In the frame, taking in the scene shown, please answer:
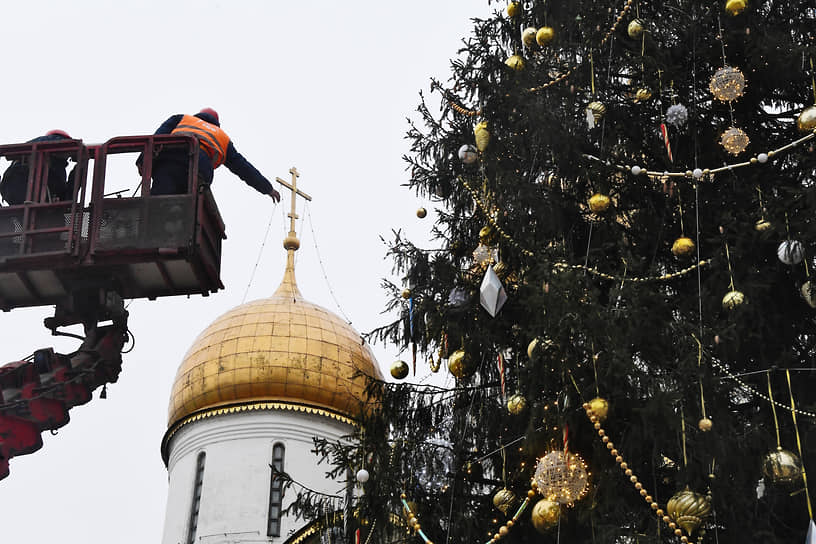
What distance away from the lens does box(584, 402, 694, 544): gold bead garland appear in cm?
865

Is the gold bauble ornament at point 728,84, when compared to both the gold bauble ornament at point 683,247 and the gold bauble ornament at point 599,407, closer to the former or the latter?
the gold bauble ornament at point 683,247

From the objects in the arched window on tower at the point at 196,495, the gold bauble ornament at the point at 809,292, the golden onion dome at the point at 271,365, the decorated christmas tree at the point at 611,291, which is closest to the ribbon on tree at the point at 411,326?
the decorated christmas tree at the point at 611,291

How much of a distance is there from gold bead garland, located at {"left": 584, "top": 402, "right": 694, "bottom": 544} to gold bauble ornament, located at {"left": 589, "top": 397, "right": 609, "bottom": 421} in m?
0.02

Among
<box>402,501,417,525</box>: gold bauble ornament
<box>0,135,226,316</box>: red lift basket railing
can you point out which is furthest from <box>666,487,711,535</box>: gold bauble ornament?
<box>0,135,226,316</box>: red lift basket railing

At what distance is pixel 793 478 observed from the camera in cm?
837

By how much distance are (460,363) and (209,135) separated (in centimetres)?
297

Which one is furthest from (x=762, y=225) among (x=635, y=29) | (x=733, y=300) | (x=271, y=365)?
(x=271, y=365)

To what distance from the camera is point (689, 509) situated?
8.47 m

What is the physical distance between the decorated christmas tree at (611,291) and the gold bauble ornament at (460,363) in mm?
25

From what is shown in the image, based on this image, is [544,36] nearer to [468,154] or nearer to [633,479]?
[468,154]

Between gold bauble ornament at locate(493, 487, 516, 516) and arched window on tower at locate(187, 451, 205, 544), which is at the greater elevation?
arched window on tower at locate(187, 451, 205, 544)

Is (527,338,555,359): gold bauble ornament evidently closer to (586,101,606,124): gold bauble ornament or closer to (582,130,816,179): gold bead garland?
(582,130,816,179): gold bead garland

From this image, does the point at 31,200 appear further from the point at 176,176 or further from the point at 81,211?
the point at 176,176

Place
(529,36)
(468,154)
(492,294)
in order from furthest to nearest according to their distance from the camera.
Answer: (529,36)
(468,154)
(492,294)
